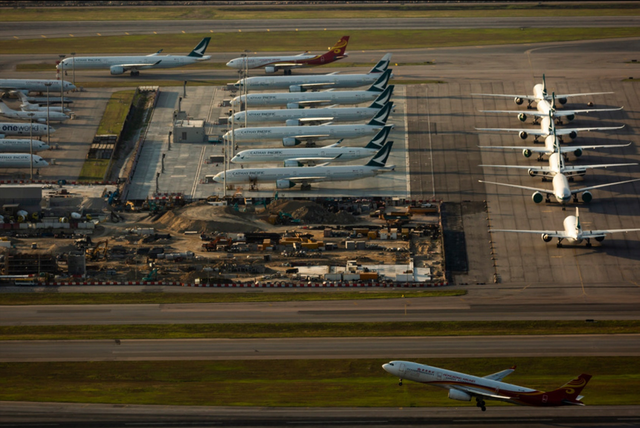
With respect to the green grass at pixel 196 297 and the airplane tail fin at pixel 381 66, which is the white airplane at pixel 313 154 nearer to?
the airplane tail fin at pixel 381 66

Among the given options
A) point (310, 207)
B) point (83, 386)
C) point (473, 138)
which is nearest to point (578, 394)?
point (83, 386)

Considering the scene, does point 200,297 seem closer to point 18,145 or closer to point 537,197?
point 537,197

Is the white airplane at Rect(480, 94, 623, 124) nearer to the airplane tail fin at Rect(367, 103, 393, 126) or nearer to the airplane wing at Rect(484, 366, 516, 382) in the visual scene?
the airplane tail fin at Rect(367, 103, 393, 126)

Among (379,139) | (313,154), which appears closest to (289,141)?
(313,154)

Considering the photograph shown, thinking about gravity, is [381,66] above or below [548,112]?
above

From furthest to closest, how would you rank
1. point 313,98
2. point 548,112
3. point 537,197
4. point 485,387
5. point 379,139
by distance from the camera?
Result: point 313,98, point 548,112, point 379,139, point 537,197, point 485,387

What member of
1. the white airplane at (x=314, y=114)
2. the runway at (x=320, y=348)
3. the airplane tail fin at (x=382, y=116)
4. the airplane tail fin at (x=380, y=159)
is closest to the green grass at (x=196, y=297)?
the runway at (x=320, y=348)
